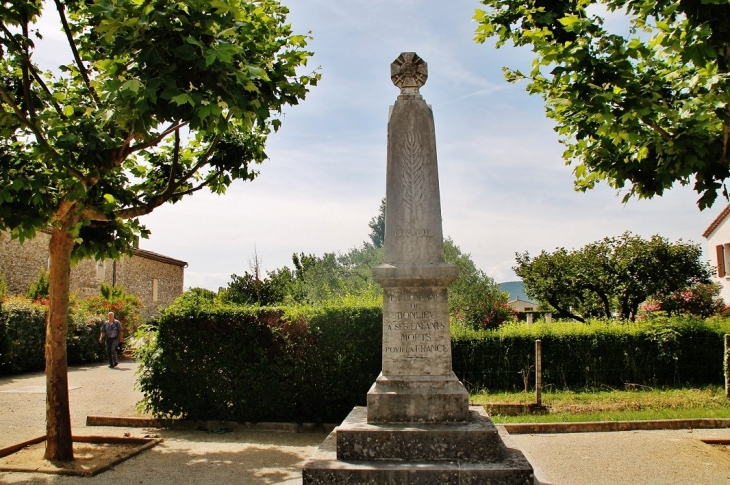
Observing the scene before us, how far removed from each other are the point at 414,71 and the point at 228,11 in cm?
212

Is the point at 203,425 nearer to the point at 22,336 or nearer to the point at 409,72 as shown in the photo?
the point at 409,72

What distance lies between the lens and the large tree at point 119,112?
547 cm

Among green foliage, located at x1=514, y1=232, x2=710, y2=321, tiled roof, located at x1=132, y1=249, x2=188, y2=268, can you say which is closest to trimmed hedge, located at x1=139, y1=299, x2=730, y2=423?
green foliage, located at x1=514, y1=232, x2=710, y2=321

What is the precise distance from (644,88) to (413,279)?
333 centimetres

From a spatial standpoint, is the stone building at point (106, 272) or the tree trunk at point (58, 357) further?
the stone building at point (106, 272)

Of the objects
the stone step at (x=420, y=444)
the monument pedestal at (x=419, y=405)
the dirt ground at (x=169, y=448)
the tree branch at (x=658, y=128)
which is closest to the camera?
the stone step at (x=420, y=444)

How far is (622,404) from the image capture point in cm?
1140

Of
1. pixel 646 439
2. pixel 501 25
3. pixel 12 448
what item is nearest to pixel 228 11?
pixel 501 25

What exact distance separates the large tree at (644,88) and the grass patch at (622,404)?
14.1ft

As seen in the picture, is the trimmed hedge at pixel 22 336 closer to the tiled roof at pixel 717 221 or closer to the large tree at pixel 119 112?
the large tree at pixel 119 112

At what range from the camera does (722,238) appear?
1286 inches

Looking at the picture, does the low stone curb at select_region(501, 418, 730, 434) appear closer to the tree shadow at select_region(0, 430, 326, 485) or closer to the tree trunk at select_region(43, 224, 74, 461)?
the tree shadow at select_region(0, 430, 326, 485)

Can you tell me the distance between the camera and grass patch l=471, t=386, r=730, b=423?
1037cm

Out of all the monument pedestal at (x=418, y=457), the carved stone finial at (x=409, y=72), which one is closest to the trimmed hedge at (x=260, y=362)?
the monument pedestal at (x=418, y=457)
